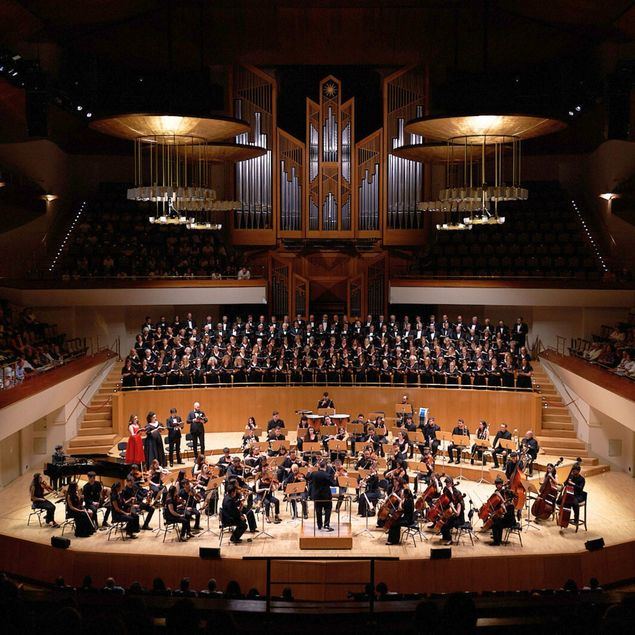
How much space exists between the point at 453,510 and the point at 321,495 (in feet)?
5.89

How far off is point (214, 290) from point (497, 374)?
6934mm

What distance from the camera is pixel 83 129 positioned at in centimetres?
2141

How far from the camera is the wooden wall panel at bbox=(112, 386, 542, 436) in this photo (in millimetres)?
17344

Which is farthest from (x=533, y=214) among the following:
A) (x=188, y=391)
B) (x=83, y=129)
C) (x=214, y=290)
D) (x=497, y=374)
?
(x=83, y=129)

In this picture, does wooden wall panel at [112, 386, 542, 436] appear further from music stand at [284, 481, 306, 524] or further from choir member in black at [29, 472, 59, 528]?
music stand at [284, 481, 306, 524]

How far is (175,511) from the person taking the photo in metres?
11.6

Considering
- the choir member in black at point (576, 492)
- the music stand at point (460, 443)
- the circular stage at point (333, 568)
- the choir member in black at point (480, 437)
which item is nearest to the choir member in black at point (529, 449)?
the choir member in black at point (480, 437)

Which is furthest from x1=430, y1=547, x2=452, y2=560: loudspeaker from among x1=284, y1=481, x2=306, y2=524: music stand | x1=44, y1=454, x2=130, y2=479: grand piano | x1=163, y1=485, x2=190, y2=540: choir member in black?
x1=44, y1=454, x2=130, y2=479: grand piano

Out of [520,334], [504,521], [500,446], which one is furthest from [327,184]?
[504,521]

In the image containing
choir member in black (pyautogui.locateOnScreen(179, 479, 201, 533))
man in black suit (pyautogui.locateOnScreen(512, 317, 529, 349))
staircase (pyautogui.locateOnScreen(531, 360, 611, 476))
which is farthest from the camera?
man in black suit (pyautogui.locateOnScreen(512, 317, 529, 349))

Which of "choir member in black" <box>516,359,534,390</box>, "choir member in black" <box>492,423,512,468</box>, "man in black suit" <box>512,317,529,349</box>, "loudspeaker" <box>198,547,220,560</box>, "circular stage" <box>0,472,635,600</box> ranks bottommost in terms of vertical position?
"circular stage" <box>0,472,635,600</box>

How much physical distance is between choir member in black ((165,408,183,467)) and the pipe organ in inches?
285

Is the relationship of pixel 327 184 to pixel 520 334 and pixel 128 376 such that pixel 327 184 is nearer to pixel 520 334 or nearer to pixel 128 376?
pixel 520 334

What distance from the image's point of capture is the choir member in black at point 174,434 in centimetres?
1538
